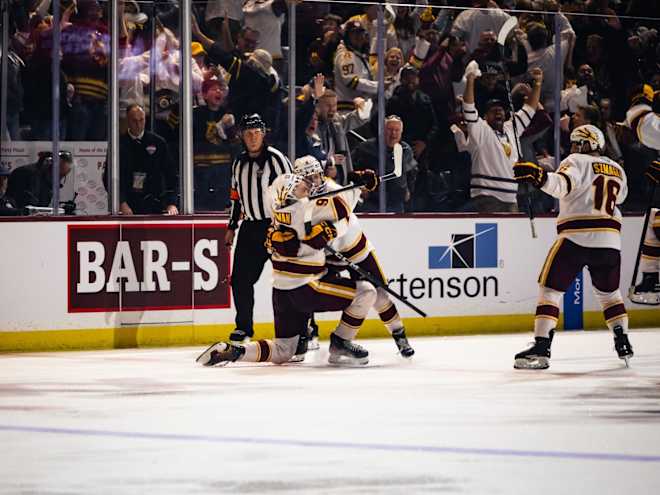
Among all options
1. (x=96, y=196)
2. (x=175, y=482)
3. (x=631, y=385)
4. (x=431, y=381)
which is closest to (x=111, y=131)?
(x=96, y=196)

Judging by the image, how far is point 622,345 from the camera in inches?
329

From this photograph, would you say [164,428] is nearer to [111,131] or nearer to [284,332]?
[284,332]

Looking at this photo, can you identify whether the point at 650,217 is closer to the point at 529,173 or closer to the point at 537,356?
the point at 537,356

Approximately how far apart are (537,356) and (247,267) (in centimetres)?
217

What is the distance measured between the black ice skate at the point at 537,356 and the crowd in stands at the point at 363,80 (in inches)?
101

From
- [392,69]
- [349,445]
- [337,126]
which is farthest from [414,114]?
[349,445]

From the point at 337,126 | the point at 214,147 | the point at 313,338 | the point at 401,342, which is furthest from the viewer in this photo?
the point at 337,126

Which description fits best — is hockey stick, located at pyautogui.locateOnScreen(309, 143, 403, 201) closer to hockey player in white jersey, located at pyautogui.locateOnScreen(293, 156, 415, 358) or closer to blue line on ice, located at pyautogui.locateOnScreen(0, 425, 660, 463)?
hockey player in white jersey, located at pyautogui.locateOnScreen(293, 156, 415, 358)

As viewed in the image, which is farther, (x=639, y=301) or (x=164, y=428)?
(x=639, y=301)

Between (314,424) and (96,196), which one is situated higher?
(96,196)

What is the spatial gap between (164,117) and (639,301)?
422cm

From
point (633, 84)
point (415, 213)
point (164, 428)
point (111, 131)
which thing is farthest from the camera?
point (633, 84)

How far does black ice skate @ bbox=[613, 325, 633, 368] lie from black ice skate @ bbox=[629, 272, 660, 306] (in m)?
3.03

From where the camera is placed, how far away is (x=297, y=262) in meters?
8.30
